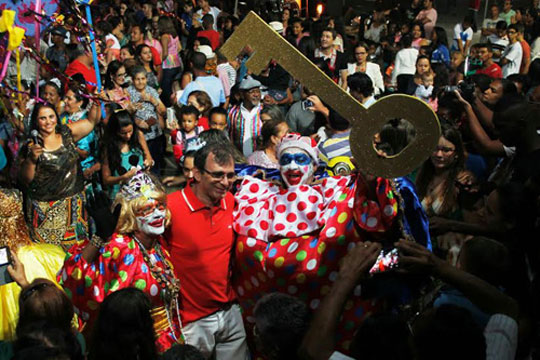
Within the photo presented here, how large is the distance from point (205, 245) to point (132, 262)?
450 mm

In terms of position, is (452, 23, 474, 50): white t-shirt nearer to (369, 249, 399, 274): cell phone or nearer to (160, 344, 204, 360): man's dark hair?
(369, 249, 399, 274): cell phone

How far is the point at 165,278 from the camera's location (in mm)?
3377

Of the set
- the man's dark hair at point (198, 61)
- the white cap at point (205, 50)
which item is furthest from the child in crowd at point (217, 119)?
the white cap at point (205, 50)

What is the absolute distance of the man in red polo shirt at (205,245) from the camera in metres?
3.54

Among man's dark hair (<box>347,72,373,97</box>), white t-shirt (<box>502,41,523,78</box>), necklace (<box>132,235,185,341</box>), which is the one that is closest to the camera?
necklace (<box>132,235,185,341</box>)

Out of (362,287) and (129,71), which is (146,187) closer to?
(362,287)

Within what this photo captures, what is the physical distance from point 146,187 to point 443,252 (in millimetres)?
1979

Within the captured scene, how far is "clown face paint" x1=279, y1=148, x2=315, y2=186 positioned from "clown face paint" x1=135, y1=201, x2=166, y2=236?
73 centimetres

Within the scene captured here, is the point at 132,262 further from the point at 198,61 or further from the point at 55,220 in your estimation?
the point at 198,61

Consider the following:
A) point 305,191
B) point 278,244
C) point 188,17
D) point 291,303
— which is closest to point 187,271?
point 278,244

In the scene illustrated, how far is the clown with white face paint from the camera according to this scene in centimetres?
322

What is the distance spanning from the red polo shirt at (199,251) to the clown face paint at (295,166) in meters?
0.43

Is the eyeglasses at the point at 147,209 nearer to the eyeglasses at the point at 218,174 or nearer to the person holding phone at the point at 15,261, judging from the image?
the eyeglasses at the point at 218,174

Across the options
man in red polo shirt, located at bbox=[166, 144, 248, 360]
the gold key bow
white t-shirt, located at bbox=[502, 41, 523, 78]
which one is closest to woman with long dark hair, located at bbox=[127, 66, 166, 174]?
man in red polo shirt, located at bbox=[166, 144, 248, 360]
